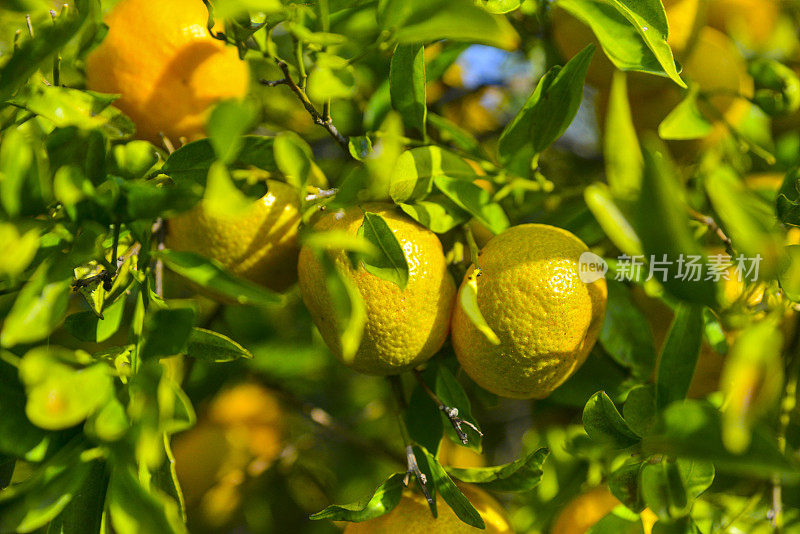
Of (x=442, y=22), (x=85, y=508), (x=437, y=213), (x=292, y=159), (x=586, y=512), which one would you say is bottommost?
(x=586, y=512)

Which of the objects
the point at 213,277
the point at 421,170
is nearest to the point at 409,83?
the point at 421,170

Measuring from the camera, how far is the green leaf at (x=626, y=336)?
780 millimetres

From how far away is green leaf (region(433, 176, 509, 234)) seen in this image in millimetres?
699

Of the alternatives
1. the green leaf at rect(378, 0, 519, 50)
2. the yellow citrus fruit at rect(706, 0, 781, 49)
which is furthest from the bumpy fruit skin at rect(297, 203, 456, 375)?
the yellow citrus fruit at rect(706, 0, 781, 49)

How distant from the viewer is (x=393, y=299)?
66 cm

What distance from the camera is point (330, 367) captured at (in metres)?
1.34

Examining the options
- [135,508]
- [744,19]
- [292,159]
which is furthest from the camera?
[744,19]

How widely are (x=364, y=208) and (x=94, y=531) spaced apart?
38 centimetres

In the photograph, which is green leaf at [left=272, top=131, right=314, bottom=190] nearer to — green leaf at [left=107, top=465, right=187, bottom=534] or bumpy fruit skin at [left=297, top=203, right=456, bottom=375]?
bumpy fruit skin at [left=297, top=203, right=456, bottom=375]

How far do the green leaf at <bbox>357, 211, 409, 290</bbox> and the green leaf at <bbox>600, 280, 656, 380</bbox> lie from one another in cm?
30

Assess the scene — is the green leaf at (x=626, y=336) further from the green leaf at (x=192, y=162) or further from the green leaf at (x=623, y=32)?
the green leaf at (x=192, y=162)

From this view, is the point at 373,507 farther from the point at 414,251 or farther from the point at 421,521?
the point at 414,251

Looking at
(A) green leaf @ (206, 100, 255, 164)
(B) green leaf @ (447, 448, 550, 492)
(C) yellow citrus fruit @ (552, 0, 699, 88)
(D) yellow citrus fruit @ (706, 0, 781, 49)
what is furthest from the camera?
(D) yellow citrus fruit @ (706, 0, 781, 49)

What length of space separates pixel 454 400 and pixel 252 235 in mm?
291
